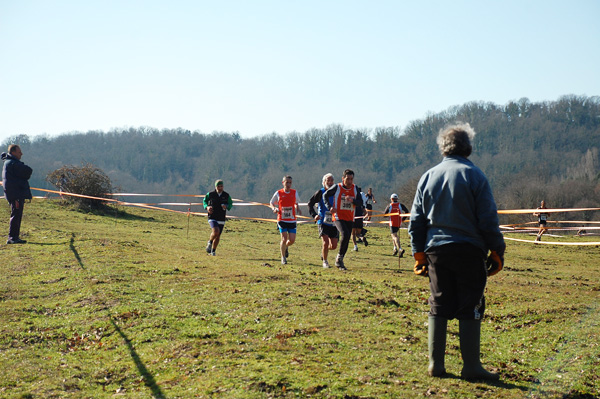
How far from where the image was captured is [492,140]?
134625 millimetres

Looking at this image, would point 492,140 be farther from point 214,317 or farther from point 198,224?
point 214,317

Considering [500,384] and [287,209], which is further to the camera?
[287,209]

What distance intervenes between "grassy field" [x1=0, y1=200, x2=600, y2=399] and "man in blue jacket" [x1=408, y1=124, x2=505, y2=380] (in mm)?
374

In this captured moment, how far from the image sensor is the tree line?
12181cm

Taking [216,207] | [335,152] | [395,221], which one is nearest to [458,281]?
[216,207]

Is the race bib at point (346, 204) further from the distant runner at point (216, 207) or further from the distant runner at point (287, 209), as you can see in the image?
the distant runner at point (216, 207)

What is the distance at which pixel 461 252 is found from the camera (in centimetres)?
511

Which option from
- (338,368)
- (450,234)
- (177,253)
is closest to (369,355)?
(338,368)

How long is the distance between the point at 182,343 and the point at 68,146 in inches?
6627

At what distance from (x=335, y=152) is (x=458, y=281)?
487ft

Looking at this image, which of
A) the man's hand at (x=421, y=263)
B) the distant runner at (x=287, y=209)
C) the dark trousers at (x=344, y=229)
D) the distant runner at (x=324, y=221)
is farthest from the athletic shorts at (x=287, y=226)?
the man's hand at (x=421, y=263)

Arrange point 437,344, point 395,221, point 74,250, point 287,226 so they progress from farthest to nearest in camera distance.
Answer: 1. point 395,221
2. point 74,250
3. point 287,226
4. point 437,344

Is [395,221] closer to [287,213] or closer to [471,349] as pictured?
[287,213]

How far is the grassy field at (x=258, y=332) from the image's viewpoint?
536 cm
